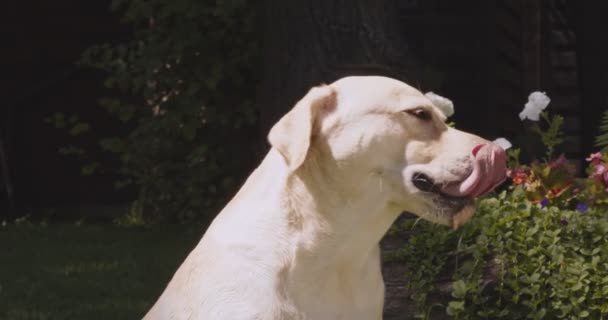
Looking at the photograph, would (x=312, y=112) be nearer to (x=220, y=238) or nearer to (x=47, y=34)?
(x=220, y=238)

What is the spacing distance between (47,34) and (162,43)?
2622 mm

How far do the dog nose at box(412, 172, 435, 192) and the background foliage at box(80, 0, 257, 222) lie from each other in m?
5.26

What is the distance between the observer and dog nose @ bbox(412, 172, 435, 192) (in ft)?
10.0

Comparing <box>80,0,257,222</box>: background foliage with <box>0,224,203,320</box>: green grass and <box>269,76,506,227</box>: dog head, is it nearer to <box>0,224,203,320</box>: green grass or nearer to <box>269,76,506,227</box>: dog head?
<box>0,224,203,320</box>: green grass

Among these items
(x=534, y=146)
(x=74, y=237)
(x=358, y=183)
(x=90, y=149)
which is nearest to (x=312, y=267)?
(x=358, y=183)

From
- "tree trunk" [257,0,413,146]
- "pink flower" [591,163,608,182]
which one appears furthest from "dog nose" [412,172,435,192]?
"tree trunk" [257,0,413,146]

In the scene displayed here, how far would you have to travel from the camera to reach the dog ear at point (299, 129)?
3.02 m

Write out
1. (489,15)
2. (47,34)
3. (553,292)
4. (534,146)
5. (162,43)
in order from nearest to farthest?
(553,292)
(534,146)
(162,43)
(489,15)
(47,34)

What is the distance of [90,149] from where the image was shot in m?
10.6

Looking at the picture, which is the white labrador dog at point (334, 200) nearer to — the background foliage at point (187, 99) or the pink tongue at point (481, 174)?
the pink tongue at point (481, 174)

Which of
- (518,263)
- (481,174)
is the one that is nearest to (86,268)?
(518,263)

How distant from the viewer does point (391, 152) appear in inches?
120

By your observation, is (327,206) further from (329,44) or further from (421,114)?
(329,44)

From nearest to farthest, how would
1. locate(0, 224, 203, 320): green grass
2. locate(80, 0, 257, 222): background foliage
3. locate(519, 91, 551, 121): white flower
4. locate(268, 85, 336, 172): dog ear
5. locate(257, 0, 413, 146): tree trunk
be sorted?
locate(268, 85, 336, 172): dog ear < locate(519, 91, 551, 121): white flower < locate(0, 224, 203, 320): green grass < locate(257, 0, 413, 146): tree trunk < locate(80, 0, 257, 222): background foliage
